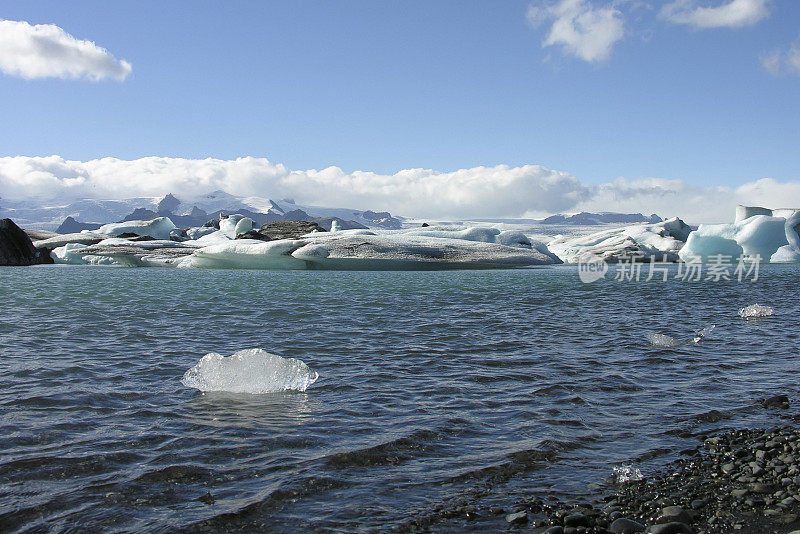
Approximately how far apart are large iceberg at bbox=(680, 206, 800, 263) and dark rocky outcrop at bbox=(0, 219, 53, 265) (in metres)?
59.0

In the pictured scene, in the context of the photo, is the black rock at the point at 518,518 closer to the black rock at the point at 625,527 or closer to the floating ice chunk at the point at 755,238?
the black rock at the point at 625,527

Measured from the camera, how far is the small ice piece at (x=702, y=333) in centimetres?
1175

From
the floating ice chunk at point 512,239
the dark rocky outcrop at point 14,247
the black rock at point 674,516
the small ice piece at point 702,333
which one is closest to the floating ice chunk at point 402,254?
the floating ice chunk at point 512,239

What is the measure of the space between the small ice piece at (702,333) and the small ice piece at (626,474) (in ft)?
24.4

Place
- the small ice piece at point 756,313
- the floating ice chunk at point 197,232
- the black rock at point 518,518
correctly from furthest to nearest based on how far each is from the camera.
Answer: the floating ice chunk at point 197,232 → the small ice piece at point 756,313 → the black rock at point 518,518

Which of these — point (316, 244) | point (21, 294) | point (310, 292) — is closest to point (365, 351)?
point (310, 292)

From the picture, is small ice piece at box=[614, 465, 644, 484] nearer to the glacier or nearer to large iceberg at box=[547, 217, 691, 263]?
the glacier

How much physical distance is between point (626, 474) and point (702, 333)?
897 centimetres

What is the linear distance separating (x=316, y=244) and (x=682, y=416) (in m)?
35.4

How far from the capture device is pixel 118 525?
12.9ft

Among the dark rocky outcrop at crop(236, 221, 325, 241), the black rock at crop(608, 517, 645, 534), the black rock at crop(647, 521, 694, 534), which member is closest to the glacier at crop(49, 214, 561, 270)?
the dark rocky outcrop at crop(236, 221, 325, 241)

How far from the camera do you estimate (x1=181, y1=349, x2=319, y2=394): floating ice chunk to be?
24.0 feet

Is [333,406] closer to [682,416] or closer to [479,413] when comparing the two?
[479,413]

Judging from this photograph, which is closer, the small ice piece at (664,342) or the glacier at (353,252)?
the small ice piece at (664,342)
